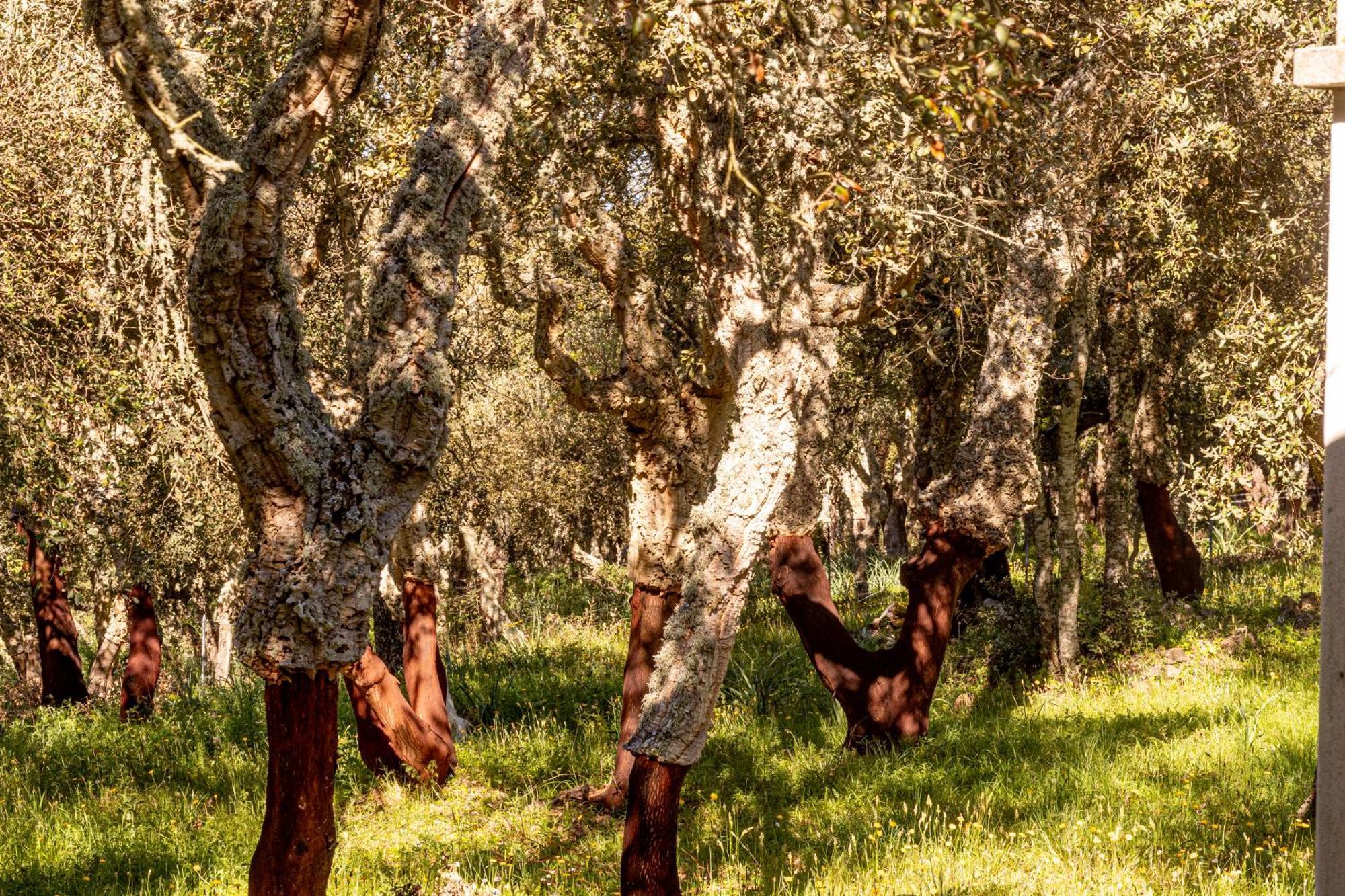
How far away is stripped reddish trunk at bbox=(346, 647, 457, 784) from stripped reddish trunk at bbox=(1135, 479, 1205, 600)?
10073 millimetres

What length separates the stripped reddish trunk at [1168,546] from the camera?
15.4 m

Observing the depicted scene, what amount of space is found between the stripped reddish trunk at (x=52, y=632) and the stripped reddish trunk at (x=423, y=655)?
6.27 meters

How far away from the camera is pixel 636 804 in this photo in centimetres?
631

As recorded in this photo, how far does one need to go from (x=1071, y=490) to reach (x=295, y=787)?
8695 millimetres

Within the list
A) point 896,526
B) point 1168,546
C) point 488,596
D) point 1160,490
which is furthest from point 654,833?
point 896,526

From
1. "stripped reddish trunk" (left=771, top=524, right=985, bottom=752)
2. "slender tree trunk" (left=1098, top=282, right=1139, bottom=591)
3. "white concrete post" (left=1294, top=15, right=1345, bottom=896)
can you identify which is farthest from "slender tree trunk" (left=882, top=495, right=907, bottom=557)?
"white concrete post" (left=1294, top=15, right=1345, bottom=896)

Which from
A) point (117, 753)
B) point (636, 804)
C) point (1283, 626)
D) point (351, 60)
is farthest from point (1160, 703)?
point (117, 753)

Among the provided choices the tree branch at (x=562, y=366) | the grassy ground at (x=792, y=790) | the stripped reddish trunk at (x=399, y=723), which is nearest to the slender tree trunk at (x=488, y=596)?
the grassy ground at (x=792, y=790)

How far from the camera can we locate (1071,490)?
463 inches

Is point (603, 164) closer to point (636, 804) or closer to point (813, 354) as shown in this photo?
point (813, 354)

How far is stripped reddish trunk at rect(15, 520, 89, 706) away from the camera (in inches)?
558

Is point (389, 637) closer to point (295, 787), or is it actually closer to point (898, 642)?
point (898, 642)

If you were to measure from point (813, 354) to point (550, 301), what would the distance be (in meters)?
2.14

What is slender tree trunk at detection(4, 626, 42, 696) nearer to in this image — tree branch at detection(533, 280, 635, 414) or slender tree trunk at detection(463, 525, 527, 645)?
slender tree trunk at detection(463, 525, 527, 645)
